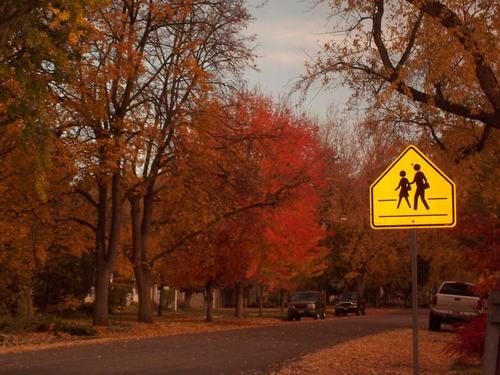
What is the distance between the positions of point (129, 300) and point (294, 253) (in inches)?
1097

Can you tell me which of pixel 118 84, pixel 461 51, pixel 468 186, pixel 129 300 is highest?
pixel 118 84

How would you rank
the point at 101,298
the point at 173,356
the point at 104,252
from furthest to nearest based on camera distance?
1. the point at 104,252
2. the point at 101,298
3. the point at 173,356

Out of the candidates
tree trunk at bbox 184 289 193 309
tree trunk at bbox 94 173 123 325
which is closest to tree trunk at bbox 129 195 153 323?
tree trunk at bbox 94 173 123 325

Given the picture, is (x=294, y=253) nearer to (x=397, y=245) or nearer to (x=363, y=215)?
(x=363, y=215)

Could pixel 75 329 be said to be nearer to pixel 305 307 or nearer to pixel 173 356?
pixel 173 356

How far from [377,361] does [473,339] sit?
10.3 feet

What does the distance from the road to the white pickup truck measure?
4.95 m

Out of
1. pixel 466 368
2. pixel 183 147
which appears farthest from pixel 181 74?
pixel 466 368

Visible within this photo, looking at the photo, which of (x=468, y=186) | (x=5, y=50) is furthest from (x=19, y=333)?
(x=468, y=186)

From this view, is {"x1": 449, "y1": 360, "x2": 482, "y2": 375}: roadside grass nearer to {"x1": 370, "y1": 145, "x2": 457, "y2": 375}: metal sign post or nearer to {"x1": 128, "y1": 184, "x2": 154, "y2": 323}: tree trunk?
{"x1": 370, "y1": 145, "x2": 457, "y2": 375}: metal sign post

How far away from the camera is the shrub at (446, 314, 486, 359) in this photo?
13.8 meters

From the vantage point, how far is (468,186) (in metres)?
18.5

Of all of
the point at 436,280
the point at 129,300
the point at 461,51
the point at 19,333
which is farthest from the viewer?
the point at 436,280

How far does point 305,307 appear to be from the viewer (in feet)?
149
